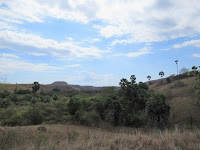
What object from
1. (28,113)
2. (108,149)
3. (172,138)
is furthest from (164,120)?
(28,113)

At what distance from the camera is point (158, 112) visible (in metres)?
16.1

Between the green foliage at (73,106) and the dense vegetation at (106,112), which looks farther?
the green foliage at (73,106)

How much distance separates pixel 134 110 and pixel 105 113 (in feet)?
12.7

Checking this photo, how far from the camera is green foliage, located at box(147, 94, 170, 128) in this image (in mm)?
15895

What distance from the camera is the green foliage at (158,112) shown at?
1589 centimetres

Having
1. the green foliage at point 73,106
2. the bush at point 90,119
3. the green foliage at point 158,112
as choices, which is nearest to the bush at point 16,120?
the green foliage at point 73,106

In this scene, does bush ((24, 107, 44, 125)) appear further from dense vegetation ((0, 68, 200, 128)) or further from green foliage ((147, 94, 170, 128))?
green foliage ((147, 94, 170, 128))

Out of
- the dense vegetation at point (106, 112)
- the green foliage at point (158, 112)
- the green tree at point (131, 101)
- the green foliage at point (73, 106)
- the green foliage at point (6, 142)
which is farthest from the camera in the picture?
the green foliage at point (73, 106)

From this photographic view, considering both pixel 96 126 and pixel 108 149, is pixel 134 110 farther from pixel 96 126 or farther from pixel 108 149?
pixel 108 149

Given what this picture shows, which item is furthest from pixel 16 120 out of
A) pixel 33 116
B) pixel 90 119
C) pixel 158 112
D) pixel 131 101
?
pixel 158 112

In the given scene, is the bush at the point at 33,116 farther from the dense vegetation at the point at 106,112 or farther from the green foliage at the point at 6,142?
the green foliage at the point at 6,142

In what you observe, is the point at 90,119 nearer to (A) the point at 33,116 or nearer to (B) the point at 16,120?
(A) the point at 33,116

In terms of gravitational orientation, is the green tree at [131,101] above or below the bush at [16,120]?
above

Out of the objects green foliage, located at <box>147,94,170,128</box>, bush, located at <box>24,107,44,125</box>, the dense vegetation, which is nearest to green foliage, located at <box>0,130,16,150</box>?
the dense vegetation
